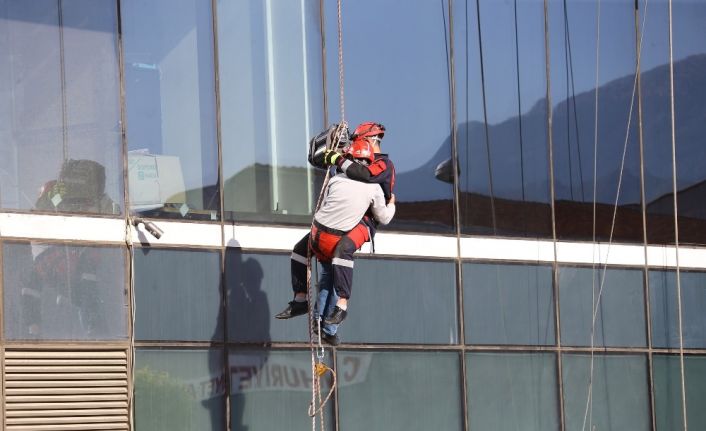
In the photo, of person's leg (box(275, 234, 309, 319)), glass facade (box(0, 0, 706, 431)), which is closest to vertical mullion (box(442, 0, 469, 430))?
glass facade (box(0, 0, 706, 431))

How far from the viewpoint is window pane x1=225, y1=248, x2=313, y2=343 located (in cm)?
1447

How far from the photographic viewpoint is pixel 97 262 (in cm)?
1364

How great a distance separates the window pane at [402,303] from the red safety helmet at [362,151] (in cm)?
245

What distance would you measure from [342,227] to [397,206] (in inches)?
105

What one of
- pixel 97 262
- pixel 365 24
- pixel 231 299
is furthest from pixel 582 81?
pixel 97 262

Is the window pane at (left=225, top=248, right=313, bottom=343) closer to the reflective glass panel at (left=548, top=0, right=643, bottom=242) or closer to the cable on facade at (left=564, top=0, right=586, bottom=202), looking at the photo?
the reflective glass panel at (left=548, top=0, right=643, bottom=242)

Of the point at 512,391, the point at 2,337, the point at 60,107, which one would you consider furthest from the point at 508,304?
the point at 2,337

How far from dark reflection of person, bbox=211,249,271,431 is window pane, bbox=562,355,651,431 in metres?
4.02

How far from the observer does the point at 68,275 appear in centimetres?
1345

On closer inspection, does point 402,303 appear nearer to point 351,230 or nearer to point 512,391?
point 512,391

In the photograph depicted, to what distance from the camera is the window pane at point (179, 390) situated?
13805 mm

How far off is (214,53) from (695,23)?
6.89 metres

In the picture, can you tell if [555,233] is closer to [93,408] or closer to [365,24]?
[365,24]

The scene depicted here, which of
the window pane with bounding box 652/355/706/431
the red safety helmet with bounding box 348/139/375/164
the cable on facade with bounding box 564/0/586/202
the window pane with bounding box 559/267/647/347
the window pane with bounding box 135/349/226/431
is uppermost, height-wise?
the cable on facade with bounding box 564/0/586/202
